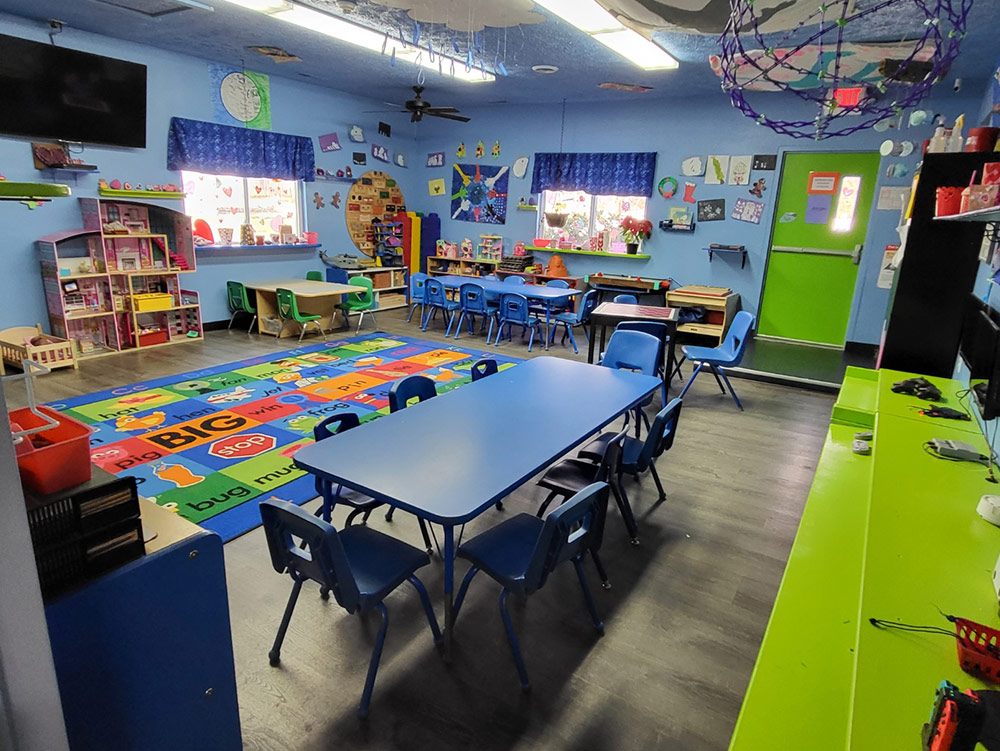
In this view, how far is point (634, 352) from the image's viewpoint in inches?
160

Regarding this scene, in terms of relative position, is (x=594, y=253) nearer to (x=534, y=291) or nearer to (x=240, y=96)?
(x=534, y=291)

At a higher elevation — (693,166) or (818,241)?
(693,166)

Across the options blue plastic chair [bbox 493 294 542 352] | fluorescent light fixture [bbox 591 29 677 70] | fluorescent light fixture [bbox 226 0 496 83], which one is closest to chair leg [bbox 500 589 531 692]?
fluorescent light fixture [bbox 226 0 496 83]

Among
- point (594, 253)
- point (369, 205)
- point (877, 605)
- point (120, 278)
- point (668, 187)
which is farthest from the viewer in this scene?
point (369, 205)

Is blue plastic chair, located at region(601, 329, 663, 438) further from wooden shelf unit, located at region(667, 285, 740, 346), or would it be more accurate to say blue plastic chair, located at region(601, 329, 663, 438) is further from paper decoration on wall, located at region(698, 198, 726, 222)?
paper decoration on wall, located at region(698, 198, 726, 222)

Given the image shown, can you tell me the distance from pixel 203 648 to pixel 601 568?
1675 mm

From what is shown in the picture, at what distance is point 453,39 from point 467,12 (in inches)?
84.1

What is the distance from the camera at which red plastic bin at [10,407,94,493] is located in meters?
1.06

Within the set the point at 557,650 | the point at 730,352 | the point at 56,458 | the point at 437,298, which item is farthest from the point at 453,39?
the point at 56,458

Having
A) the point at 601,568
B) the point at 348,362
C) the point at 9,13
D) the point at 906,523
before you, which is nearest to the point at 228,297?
the point at 348,362

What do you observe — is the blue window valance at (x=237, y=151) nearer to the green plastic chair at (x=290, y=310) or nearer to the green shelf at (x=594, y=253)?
the green plastic chair at (x=290, y=310)

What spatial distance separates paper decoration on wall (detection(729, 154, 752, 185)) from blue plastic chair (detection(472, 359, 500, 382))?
521 centimetres

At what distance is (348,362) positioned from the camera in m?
5.85

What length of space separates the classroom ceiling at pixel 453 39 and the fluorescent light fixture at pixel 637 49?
10 centimetres
